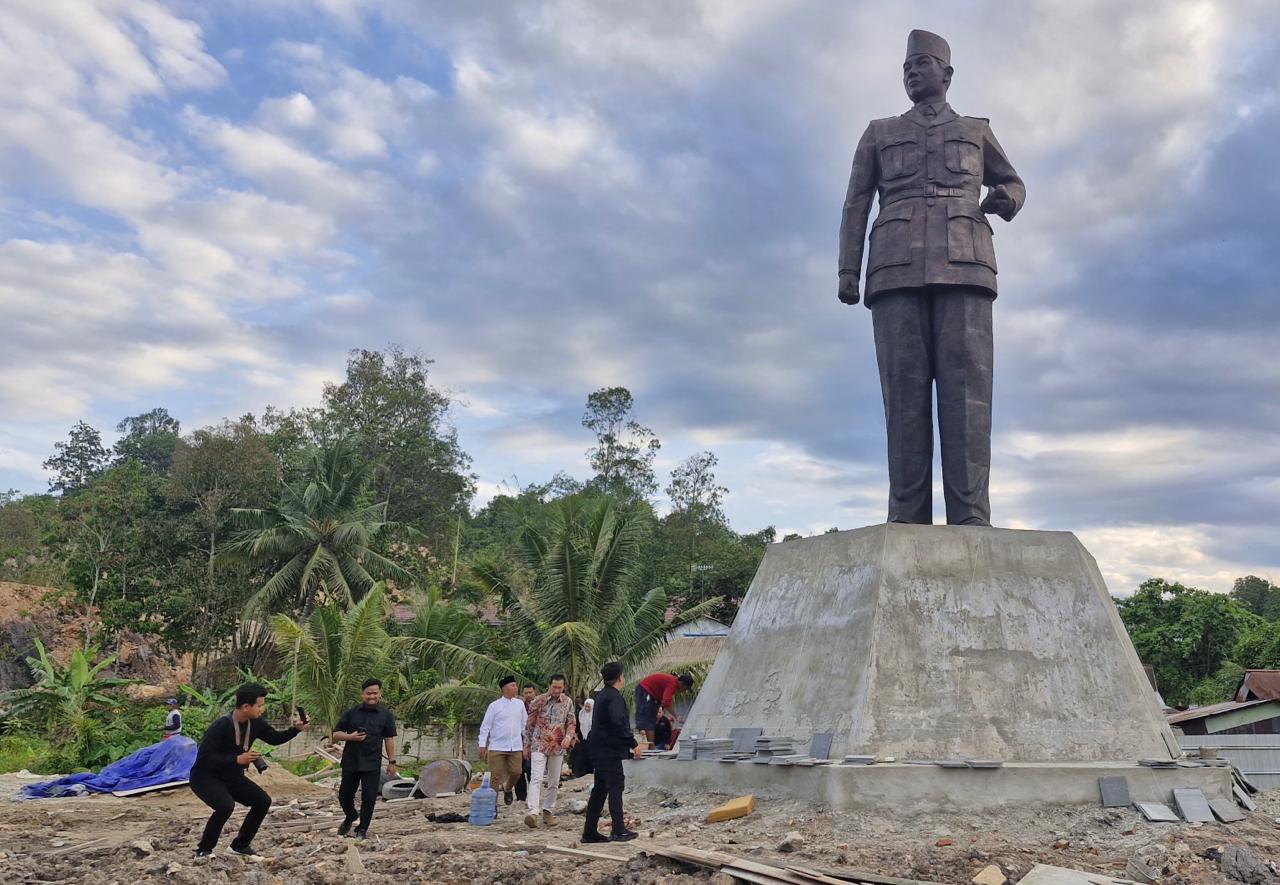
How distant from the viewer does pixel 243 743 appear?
6.60 m

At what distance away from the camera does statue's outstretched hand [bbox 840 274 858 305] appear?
29.9 feet

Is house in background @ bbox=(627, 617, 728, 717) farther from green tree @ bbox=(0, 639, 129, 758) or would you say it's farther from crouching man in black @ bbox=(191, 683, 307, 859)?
crouching man in black @ bbox=(191, 683, 307, 859)

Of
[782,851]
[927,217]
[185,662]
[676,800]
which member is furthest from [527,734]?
[185,662]

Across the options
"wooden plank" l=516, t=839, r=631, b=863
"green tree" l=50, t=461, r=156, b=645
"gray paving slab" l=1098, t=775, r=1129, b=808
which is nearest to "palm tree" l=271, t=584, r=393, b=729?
"green tree" l=50, t=461, r=156, b=645

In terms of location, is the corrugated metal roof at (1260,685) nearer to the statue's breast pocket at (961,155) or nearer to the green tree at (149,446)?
the statue's breast pocket at (961,155)

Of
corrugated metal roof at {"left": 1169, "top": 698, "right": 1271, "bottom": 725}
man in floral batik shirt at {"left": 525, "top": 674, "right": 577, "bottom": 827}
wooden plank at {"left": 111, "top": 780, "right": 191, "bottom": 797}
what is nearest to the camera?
man in floral batik shirt at {"left": 525, "top": 674, "right": 577, "bottom": 827}

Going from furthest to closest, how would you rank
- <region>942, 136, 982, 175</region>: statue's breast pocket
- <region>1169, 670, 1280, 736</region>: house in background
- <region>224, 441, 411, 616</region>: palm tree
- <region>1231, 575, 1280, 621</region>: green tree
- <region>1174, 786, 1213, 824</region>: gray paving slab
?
<region>1231, 575, 1280, 621</region>: green tree → <region>224, 441, 411, 616</region>: palm tree → <region>1169, 670, 1280, 736</region>: house in background → <region>942, 136, 982, 175</region>: statue's breast pocket → <region>1174, 786, 1213, 824</region>: gray paving slab

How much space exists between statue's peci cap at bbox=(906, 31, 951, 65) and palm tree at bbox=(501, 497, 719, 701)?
935 centimetres

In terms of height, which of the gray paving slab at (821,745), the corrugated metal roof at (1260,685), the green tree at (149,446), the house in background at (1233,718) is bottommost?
the gray paving slab at (821,745)

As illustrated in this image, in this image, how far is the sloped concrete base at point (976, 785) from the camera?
6598 mm

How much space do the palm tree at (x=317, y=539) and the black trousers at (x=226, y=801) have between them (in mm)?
17300

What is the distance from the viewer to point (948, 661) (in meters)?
7.41

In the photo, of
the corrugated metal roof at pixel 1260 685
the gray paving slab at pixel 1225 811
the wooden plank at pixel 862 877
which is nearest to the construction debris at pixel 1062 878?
the wooden plank at pixel 862 877

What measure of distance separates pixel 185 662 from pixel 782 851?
30.0 m
